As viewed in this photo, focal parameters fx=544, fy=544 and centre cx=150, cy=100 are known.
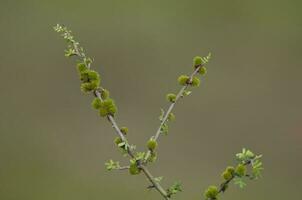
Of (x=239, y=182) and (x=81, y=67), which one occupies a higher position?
(x=81, y=67)

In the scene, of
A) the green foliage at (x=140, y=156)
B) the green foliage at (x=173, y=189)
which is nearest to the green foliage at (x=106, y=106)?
the green foliage at (x=140, y=156)

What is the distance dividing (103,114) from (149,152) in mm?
71

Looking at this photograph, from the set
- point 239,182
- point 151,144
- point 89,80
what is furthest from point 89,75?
point 239,182

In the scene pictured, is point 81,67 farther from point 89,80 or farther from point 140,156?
point 140,156

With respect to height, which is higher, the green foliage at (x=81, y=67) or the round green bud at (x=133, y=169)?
the green foliage at (x=81, y=67)

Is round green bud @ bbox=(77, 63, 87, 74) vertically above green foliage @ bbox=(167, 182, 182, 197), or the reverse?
round green bud @ bbox=(77, 63, 87, 74)

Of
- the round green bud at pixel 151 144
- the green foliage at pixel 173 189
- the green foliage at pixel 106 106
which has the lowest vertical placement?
the green foliage at pixel 173 189

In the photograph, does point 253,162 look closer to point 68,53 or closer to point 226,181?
point 226,181

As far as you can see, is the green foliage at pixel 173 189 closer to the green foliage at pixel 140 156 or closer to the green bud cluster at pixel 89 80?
the green foliage at pixel 140 156

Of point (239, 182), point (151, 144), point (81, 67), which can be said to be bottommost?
point (239, 182)

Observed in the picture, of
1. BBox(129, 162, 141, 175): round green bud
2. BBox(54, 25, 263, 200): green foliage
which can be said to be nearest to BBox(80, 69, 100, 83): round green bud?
BBox(54, 25, 263, 200): green foliage

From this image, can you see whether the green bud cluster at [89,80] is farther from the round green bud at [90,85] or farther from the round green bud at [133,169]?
the round green bud at [133,169]

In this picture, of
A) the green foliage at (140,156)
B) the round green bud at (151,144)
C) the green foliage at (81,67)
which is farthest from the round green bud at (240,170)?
the green foliage at (81,67)

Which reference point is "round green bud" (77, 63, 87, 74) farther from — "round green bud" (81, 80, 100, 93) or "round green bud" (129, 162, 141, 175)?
"round green bud" (129, 162, 141, 175)
